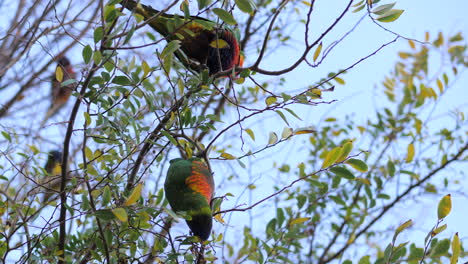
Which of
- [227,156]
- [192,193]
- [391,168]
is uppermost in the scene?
[391,168]

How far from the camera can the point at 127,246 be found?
4.90ft

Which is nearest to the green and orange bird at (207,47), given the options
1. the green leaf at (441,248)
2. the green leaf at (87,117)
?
the green leaf at (87,117)

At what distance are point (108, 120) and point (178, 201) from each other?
305 mm

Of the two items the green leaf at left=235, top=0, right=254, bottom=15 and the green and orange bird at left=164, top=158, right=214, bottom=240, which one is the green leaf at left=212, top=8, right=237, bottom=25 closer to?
the green leaf at left=235, top=0, right=254, bottom=15

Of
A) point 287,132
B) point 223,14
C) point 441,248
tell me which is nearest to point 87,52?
point 223,14

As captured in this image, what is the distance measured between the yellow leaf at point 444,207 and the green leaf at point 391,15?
437 millimetres

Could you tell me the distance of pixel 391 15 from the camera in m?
1.24

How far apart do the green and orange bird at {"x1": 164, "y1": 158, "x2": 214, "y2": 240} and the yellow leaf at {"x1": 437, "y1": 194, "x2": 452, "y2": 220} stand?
1.70 feet

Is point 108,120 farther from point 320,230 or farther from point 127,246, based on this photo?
point 320,230

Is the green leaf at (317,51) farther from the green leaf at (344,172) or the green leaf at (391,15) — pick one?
the green leaf at (344,172)

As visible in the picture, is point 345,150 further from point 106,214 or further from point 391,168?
point 391,168

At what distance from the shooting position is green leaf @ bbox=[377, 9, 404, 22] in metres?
A: 1.23

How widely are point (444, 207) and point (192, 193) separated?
0.57 meters

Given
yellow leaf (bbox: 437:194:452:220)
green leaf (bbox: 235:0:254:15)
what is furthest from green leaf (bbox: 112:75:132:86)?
yellow leaf (bbox: 437:194:452:220)
